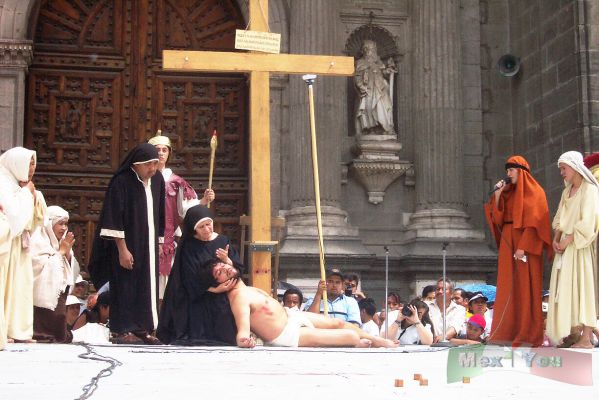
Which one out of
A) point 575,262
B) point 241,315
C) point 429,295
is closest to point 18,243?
point 241,315

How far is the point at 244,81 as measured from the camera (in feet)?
51.0

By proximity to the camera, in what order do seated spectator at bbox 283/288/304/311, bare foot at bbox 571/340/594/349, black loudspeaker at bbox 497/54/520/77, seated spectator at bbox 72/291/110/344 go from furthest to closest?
black loudspeaker at bbox 497/54/520/77 < seated spectator at bbox 283/288/304/311 < seated spectator at bbox 72/291/110/344 < bare foot at bbox 571/340/594/349

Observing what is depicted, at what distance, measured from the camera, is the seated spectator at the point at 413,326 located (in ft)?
35.8

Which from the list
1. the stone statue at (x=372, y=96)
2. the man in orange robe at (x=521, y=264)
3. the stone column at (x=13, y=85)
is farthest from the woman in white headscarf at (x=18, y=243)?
the stone statue at (x=372, y=96)

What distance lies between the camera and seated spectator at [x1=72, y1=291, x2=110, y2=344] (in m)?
10.2

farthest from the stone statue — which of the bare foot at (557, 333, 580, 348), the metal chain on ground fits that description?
the metal chain on ground

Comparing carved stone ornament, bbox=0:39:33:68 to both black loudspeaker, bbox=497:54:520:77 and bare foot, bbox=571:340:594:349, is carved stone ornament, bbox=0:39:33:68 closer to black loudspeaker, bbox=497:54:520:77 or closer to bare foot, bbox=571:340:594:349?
black loudspeaker, bbox=497:54:520:77

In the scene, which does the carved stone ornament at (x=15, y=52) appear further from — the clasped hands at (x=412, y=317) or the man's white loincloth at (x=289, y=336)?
the man's white loincloth at (x=289, y=336)

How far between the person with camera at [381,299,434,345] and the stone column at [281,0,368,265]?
9.85 feet

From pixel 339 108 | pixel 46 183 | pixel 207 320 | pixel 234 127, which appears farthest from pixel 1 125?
pixel 207 320

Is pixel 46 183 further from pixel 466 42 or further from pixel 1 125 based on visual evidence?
pixel 466 42

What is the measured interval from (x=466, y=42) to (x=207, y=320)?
8151mm

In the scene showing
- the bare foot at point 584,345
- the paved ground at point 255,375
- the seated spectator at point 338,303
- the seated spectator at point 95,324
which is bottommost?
the paved ground at point 255,375

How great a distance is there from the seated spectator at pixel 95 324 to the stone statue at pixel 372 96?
5.55 metres
